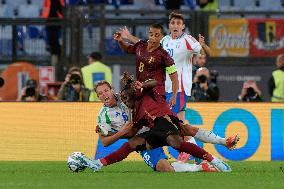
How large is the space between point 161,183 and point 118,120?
2.36 metres

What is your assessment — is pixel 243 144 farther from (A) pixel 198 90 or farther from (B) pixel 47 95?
(B) pixel 47 95

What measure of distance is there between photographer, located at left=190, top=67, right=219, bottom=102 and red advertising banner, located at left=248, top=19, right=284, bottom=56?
1.48 meters

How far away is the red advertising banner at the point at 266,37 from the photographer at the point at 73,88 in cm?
328

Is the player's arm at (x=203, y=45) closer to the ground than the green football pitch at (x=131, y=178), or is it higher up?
higher up

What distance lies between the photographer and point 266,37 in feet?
74.0

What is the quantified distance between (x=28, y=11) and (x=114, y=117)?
11.8 metres

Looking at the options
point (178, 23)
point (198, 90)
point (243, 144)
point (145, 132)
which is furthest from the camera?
point (198, 90)

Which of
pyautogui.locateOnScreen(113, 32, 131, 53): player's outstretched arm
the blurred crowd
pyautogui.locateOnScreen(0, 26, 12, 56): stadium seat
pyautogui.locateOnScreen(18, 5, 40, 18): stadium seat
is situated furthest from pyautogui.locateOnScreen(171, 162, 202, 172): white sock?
pyautogui.locateOnScreen(18, 5, 40, 18): stadium seat

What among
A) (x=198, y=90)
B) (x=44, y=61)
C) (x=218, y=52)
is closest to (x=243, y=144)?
(x=198, y=90)

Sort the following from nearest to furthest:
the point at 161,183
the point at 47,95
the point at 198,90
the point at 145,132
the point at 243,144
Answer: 1. the point at 161,183
2. the point at 145,132
3. the point at 243,144
4. the point at 198,90
5. the point at 47,95

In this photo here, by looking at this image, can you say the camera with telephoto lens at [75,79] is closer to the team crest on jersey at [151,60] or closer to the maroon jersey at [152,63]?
the maroon jersey at [152,63]

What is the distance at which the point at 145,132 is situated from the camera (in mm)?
15117

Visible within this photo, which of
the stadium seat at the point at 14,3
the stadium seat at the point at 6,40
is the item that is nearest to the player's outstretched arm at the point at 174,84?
the stadium seat at the point at 6,40

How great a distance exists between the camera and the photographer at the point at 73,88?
21.7m
